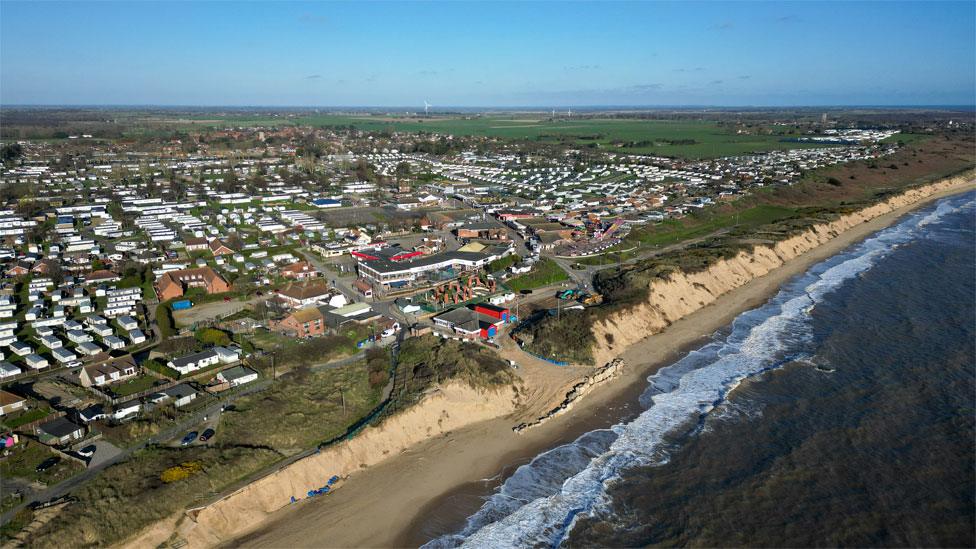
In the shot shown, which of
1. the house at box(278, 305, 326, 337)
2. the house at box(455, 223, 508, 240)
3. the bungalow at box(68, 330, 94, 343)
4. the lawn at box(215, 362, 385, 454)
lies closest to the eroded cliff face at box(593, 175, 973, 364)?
the lawn at box(215, 362, 385, 454)

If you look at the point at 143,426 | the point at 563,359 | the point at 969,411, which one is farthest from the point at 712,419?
the point at 143,426

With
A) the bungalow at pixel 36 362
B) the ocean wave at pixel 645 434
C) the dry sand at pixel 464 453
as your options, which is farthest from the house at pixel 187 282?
the ocean wave at pixel 645 434

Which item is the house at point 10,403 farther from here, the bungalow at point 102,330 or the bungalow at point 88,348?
the bungalow at point 102,330

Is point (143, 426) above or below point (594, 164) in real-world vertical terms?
below

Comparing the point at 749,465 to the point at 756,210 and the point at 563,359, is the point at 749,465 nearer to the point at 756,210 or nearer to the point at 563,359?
the point at 563,359

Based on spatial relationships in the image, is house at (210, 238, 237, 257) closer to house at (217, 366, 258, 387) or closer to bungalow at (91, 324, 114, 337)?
bungalow at (91, 324, 114, 337)

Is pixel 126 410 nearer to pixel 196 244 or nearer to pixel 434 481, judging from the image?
pixel 434 481

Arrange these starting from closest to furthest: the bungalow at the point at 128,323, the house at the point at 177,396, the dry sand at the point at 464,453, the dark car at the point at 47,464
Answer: the dry sand at the point at 464,453 < the dark car at the point at 47,464 < the house at the point at 177,396 < the bungalow at the point at 128,323
